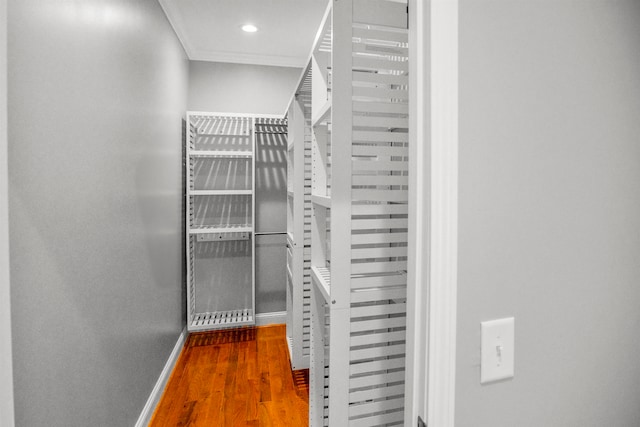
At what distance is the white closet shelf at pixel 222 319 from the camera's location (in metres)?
3.12

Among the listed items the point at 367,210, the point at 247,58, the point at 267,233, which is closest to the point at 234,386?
the point at 267,233

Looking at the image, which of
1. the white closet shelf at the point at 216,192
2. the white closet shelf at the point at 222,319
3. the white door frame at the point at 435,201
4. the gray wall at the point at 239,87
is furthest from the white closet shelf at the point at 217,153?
the white door frame at the point at 435,201

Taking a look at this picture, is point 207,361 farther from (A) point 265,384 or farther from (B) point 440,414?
(B) point 440,414

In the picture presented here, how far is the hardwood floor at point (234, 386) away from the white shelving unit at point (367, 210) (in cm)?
114

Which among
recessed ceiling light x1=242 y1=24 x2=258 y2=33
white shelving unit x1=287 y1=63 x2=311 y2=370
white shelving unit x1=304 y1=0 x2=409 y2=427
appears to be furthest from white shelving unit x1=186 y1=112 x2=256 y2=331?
white shelving unit x1=304 y1=0 x2=409 y2=427

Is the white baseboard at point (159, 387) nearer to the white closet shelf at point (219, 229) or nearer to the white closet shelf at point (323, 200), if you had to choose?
the white closet shelf at point (219, 229)

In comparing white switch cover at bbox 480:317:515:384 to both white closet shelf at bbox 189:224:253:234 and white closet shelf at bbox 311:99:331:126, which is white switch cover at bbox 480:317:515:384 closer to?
white closet shelf at bbox 311:99:331:126

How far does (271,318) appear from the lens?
3490 millimetres

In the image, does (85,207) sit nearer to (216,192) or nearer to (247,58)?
(216,192)

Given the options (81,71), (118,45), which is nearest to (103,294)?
(81,71)

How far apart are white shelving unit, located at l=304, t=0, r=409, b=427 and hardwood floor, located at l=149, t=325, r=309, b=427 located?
114 cm

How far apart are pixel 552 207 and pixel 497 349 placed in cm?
29

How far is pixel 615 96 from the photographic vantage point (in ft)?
2.32

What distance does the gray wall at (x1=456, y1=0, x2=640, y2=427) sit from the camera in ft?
2.05
